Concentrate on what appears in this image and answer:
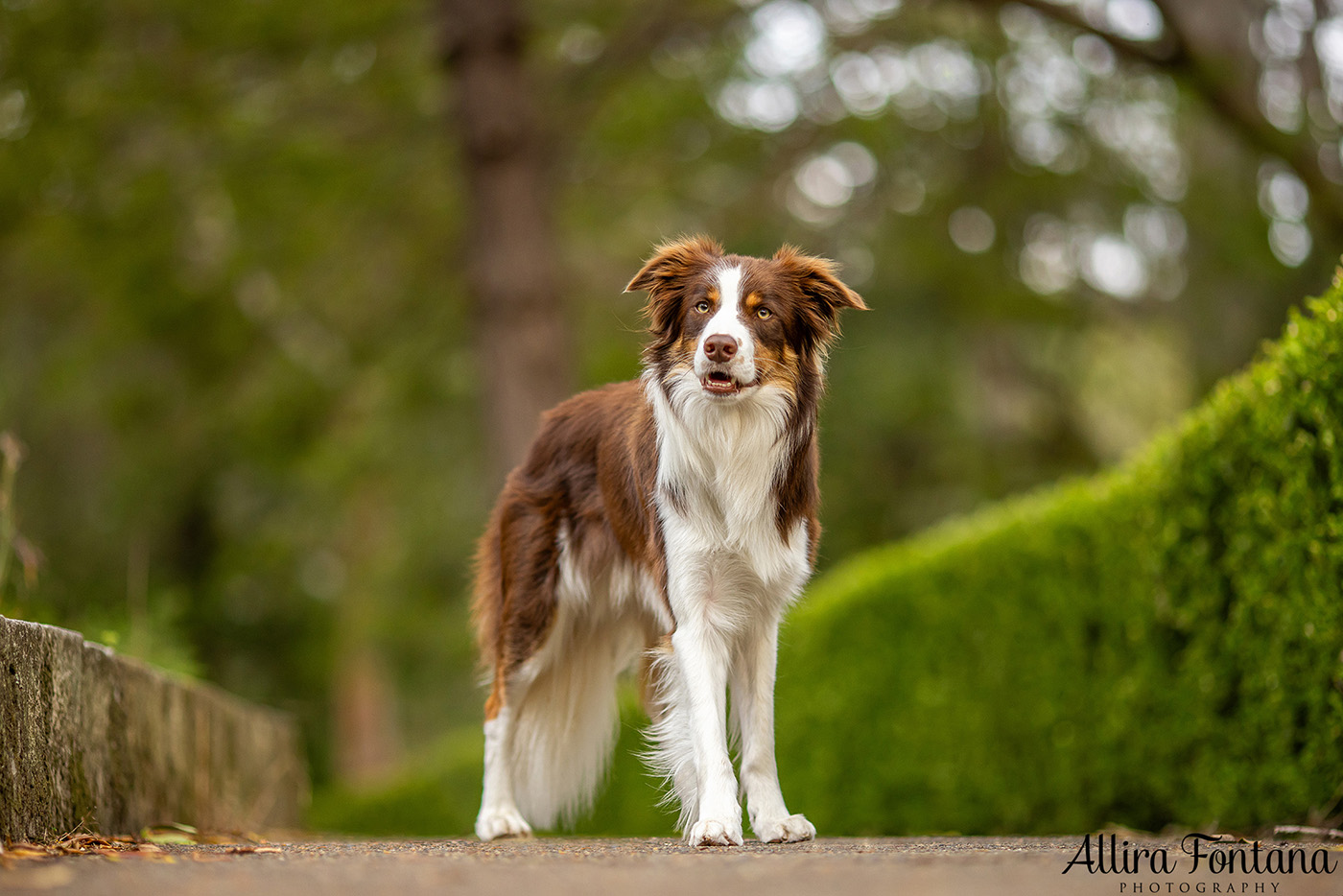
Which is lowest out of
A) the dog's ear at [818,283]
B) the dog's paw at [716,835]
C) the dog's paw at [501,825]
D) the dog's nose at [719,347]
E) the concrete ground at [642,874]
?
the dog's paw at [501,825]

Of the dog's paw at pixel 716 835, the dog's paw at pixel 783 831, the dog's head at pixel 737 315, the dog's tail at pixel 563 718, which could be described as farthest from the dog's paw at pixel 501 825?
the dog's head at pixel 737 315

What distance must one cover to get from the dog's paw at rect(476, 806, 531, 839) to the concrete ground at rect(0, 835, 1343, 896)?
4.20 ft

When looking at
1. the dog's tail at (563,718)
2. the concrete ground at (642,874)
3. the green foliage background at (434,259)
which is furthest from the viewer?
the green foliage background at (434,259)

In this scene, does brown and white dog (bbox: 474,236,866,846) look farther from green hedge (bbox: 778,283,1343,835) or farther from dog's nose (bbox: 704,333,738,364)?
green hedge (bbox: 778,283,1343,835)

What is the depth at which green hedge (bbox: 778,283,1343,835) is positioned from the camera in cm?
416

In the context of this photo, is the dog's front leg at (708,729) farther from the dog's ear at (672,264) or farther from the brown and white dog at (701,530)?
the dog's ear at (672,264)

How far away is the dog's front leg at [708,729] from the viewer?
374cm

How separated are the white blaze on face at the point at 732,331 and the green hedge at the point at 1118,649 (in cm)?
180

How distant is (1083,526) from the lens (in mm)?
5703

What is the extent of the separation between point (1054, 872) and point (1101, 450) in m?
12.6

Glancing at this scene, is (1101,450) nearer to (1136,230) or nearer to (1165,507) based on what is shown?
(1136,230)

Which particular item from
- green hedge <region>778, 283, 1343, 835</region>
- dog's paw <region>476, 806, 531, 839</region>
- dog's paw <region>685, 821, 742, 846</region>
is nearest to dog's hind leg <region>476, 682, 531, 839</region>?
dog's paw <region>476, 806, 531, 839</region>

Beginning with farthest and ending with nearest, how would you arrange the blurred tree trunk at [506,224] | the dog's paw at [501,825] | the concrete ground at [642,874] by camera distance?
the blurred tree trunk at [506,224]
the dog's paw at [501,825]
the concrete ground at [642,874]

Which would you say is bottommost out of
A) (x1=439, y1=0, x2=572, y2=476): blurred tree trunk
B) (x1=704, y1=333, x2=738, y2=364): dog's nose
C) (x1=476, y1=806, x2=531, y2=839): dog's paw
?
(x1=476, y1=806, x2=531, y2=839): dog's paw
